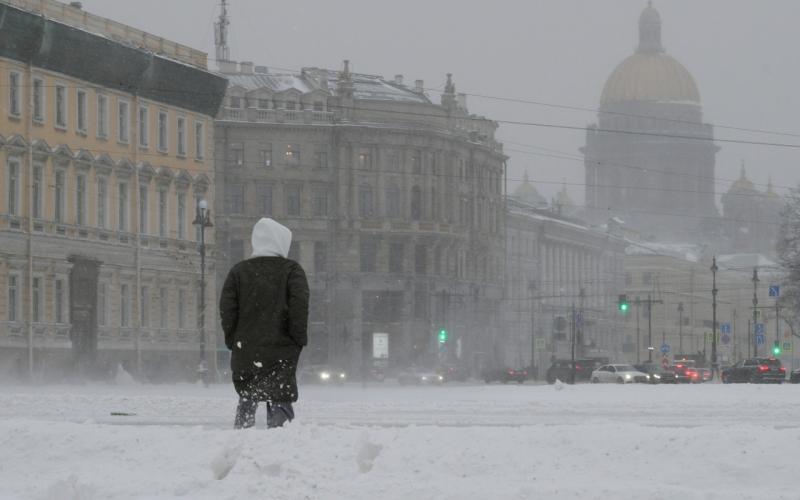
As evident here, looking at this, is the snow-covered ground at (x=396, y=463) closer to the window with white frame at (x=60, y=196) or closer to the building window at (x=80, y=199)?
A: the window with white frame at (x=60, y=196)

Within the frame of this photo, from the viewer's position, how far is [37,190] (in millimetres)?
61844

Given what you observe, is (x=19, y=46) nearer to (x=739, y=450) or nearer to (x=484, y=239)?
(x=739, y=450)

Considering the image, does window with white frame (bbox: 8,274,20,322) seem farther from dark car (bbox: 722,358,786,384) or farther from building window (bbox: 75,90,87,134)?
dark car (bbox: 722,358,786,384)

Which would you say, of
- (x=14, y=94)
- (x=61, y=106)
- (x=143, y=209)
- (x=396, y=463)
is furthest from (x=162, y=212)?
(x=396, y=463)

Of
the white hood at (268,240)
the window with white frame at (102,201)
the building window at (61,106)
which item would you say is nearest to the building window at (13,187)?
the building window at (61,106)

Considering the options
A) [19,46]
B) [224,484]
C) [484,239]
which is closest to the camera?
[224,484]

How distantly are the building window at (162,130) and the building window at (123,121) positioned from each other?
9.09 feet

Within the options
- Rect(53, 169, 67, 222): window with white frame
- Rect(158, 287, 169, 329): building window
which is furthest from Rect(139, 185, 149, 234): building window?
Rect(53, 169, 67, 222): window with white frame

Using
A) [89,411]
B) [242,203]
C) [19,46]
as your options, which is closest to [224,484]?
[89,411]

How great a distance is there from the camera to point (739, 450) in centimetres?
1362

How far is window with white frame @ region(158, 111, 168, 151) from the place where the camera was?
71.0 m

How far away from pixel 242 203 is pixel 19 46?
44543mm

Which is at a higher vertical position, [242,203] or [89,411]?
[242,203]

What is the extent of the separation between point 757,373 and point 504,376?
84.7 feet
